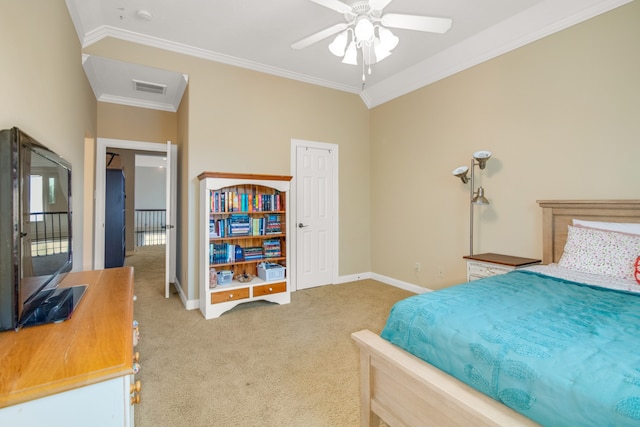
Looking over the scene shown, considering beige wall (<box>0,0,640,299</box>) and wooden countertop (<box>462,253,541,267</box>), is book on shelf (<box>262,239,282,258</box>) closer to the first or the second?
beige wall (<box>0,0,640,299</box>)

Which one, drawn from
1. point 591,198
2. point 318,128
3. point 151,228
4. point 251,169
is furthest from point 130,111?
point 151,228

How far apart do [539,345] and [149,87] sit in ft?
15.4

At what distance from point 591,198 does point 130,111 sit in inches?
218

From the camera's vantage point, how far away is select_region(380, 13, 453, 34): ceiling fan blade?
6.61 ft

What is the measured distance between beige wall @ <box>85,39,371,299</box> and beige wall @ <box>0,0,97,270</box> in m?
0.71

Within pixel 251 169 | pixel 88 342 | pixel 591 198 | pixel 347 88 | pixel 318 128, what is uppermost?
pixel 347 88

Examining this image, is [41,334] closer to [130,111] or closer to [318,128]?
[318,128]

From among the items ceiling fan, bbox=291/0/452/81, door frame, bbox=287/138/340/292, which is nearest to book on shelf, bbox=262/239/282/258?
door frame, bbox=287/138/340/292

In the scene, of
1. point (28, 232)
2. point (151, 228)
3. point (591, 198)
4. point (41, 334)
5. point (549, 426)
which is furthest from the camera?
point (151, 228)

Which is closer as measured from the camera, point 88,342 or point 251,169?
point 88,342

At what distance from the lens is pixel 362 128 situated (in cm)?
481

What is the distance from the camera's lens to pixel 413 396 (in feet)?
4.28

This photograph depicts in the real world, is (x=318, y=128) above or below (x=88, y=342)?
above

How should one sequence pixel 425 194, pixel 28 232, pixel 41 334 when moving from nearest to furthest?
pixel 41 334 → pixel 28 232 → pixel 425 194
